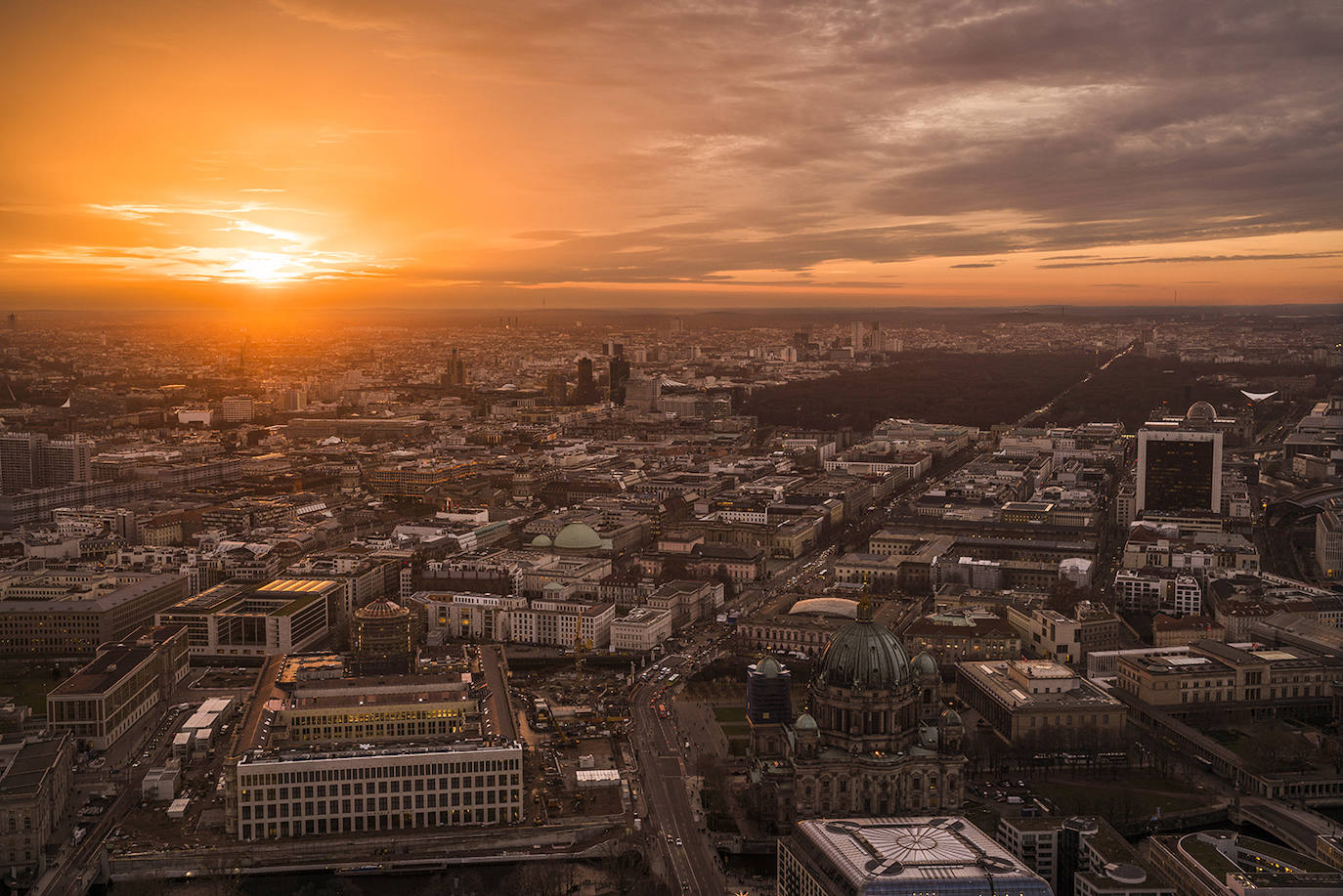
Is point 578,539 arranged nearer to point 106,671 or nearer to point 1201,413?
point 106,671

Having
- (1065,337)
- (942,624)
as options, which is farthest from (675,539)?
(1065,337)

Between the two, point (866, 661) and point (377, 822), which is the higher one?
point (866, 661)

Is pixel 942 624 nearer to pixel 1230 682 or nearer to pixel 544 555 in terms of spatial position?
pixel 1230 682

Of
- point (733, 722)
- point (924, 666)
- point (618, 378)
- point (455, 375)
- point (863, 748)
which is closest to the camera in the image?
point (863, 748)

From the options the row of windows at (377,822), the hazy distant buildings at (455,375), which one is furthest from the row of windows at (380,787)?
the hazy distant buildings at (455,375)

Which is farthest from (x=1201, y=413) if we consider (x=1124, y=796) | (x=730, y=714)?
→ (x=1124, y=796)

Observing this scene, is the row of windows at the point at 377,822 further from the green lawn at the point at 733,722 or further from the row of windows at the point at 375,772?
the green lawn at the point at 733,722
